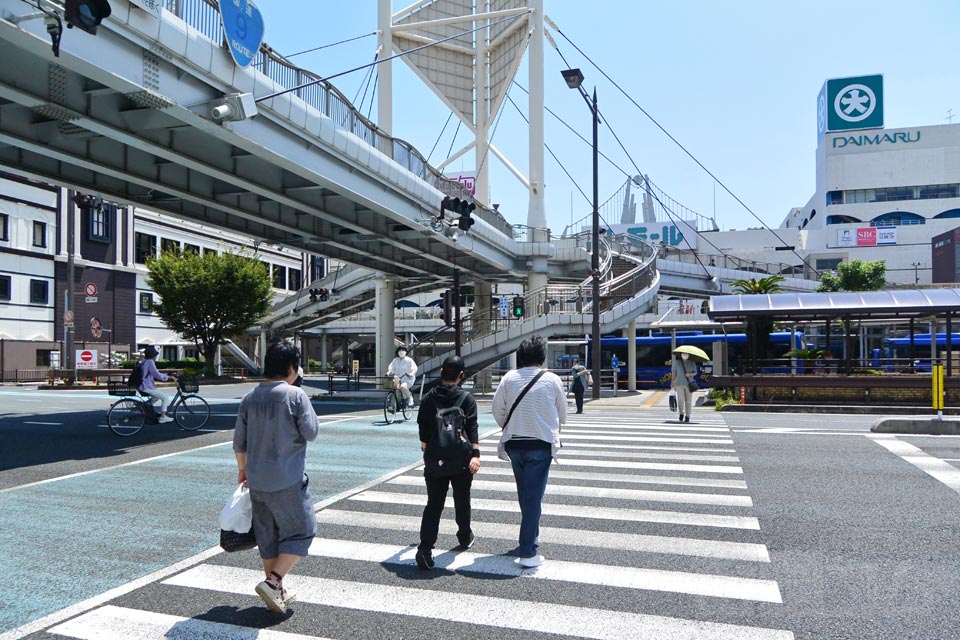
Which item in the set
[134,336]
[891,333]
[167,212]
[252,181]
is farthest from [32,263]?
[891,333]

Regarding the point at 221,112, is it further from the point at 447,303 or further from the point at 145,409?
the point at 447,303

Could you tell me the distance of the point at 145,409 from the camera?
46.5 ft

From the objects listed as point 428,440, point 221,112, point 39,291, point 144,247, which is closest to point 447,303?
point 221,112

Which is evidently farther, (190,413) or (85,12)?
(190,413)

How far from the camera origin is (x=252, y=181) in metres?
17.8

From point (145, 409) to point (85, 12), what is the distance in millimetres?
8217

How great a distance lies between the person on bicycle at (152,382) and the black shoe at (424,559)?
10060 millimetres

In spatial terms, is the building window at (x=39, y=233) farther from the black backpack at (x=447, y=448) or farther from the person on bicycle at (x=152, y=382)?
the black backpack at (x=447, y=448)

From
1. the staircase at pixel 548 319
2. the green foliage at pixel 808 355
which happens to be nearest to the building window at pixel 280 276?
the staircase at pixel 548 319

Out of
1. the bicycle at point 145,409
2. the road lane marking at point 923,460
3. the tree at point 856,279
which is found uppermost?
the tree at point 856,279

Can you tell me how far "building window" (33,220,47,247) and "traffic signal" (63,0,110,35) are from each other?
1672 inches

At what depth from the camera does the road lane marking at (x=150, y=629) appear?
172 inches

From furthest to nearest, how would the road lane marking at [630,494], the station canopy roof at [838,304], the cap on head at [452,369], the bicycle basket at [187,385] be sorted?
the station canopy roof at [838,304] → the bicycle basket at [187,385] → the road lane marking at [630,494] → the cap on head at [452,369]

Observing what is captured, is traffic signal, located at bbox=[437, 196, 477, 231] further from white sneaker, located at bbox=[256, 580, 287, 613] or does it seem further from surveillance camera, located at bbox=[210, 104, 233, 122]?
white sneaker, located at bbox=[256, 580, 287, 613]
